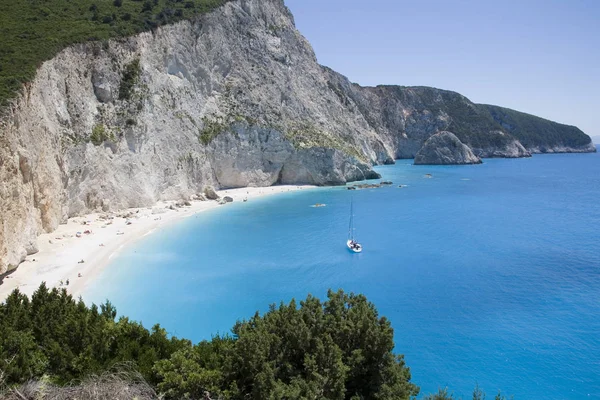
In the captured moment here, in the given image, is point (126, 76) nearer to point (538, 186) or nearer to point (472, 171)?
point (538, 186)

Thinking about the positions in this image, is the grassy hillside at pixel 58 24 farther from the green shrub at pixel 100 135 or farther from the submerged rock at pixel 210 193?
the submerged rock at pixel 210 193

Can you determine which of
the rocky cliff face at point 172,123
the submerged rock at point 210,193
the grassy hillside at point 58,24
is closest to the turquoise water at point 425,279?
the submerged rock at point 210,193

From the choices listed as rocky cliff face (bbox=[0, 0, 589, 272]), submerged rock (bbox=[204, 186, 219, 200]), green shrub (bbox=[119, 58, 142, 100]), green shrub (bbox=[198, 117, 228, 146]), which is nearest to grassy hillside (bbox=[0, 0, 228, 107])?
rocky cliff face (bbox=[0, 0, 589, 272])

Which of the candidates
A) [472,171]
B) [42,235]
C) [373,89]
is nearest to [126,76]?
[42,235]

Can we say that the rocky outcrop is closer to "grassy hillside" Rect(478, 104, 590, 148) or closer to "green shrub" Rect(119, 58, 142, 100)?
"grassy hillside" Rect(478, 104, 590, 148)

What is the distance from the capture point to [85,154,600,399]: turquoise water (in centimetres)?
1981

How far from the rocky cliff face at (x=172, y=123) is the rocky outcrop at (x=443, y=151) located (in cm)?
3034

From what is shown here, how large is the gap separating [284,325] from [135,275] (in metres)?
19.9

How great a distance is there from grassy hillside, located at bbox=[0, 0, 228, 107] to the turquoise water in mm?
18348

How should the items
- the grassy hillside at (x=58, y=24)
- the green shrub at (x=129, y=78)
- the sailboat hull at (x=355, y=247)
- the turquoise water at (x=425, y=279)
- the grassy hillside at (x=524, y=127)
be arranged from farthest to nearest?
the grassy hillside at (x=524, y=127) → the green shrub at (x=129, y=78) → the sailboat hull at (x=355, y=247) → the grassy hillside at (x=58, y=24) → the turquoise water at (x=425, y=279)

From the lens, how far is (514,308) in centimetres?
2541

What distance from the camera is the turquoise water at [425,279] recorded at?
1981cm

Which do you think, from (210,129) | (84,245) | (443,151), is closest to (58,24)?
(210,129)

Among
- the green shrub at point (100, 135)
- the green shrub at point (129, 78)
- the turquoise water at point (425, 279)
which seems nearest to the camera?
the turquoise water at point (425, 279)
